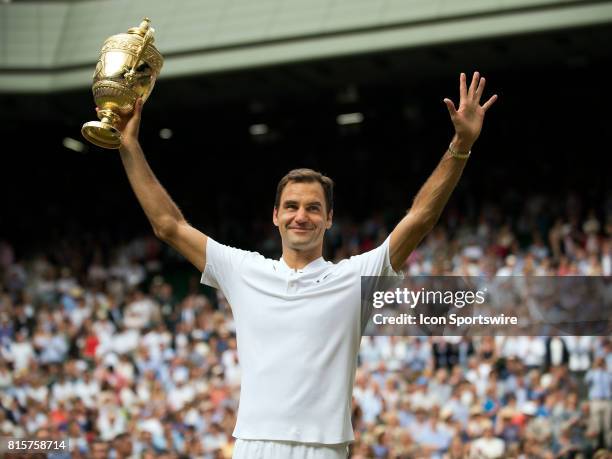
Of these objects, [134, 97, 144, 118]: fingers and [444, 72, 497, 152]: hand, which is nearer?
[444, 72, 497, 152]: hand

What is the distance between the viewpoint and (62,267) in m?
Answer: 19.8

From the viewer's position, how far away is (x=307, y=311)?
3.24 m

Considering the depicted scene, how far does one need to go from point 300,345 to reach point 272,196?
18028mm

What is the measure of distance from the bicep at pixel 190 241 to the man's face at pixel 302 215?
285 mm

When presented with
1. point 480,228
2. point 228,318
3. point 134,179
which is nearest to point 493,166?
point 480,228

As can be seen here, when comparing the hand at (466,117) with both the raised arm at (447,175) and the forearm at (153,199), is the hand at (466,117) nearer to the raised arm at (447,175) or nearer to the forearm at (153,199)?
the raised arm at (447,175)

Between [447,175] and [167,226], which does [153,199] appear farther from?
[447,175]

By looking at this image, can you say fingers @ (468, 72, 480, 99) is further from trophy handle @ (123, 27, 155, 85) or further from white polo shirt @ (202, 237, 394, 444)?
trophy handle @ (123, 27, 155, 85)

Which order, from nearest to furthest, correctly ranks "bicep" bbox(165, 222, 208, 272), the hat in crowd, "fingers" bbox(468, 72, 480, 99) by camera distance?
"fingers" bbox(468, 72, 480, 99), "bicep" bbox(165, 222, 208, 272), the hat in crowd

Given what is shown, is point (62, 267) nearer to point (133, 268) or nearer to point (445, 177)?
point (133, 268)

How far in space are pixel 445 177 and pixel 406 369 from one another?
8115mm

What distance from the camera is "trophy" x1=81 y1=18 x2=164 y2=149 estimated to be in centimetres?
352

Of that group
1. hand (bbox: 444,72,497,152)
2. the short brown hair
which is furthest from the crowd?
hand (bbox: 444,72,497,152)

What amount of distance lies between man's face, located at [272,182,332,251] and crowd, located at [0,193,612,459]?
5053 millimetres
